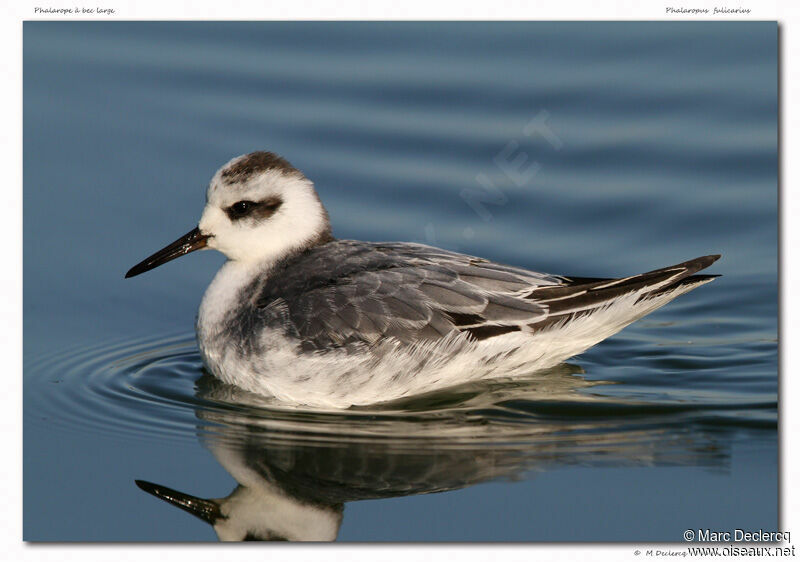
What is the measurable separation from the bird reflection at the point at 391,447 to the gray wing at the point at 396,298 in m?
0.53

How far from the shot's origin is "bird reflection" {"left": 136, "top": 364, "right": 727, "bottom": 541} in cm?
727

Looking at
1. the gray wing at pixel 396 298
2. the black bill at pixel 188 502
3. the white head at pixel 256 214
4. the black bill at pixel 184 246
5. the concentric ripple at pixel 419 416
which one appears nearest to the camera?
the black bill at pixel 188 502

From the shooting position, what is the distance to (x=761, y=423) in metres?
7.96

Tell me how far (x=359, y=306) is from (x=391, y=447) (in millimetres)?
1136

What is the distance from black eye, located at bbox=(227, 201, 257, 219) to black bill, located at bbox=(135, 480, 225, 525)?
90.4 inches

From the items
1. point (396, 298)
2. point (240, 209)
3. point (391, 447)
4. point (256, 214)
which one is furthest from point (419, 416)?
point (240, 209)

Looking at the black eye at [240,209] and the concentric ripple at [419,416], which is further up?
the black eye at [240,209]

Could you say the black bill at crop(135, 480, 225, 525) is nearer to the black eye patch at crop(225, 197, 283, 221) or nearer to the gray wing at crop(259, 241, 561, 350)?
the gray wing at crop(259, 241, 561, 350)

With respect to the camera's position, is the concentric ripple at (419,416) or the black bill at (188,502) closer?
the black bill at (188,502)

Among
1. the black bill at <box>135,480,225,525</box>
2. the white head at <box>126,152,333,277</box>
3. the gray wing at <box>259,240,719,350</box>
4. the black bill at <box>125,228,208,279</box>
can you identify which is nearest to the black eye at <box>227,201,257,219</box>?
the white head at <box>126,152,333,277</box>

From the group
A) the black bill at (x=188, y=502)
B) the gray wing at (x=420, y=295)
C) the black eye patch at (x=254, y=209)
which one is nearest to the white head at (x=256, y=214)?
the black eye patch at (x=254, y=209)

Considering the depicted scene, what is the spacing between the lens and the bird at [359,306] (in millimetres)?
8391

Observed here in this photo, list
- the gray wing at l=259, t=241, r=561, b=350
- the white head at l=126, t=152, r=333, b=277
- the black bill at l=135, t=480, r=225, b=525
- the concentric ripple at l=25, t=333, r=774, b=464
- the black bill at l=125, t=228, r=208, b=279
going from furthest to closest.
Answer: the black bill at l=125, t=228, r=208, b=279 → the white head at l=126, t=152, r=333, b=277 → the gray wing at l=259, t=241, r=561, b=350 → the concentric ripple at l=25, t=333, r=774, b=464 → the black bill at l=135, t=480, r=225, b=525

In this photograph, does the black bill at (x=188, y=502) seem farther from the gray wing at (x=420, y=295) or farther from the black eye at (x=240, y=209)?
the black eye at (x=240, y=209)
